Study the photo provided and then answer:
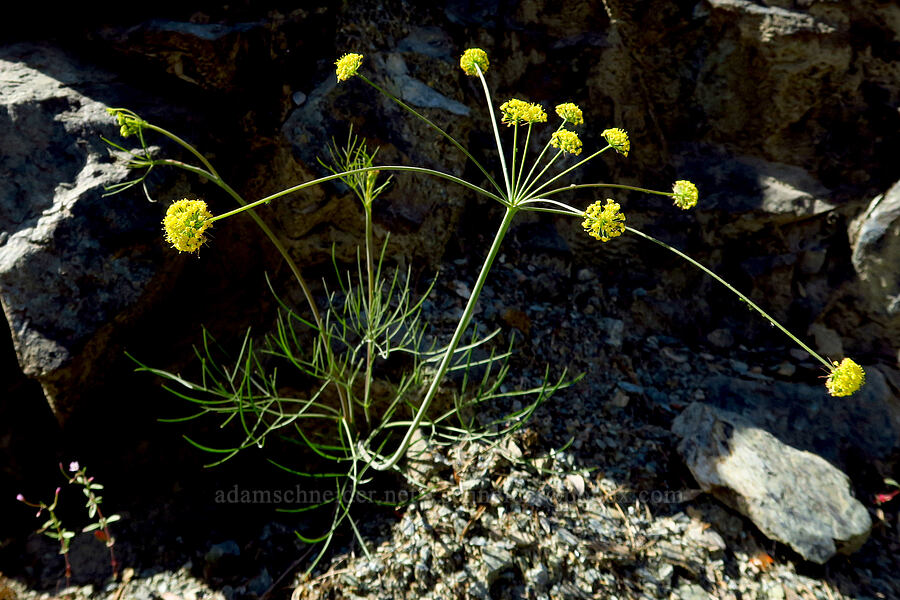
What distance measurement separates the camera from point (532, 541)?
2295 millimetres

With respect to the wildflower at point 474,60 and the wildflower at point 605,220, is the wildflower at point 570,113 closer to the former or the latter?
the wildflower at point 474,60

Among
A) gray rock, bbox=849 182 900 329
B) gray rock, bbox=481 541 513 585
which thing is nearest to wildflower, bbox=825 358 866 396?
gray rock, bbox=481 541 513 585

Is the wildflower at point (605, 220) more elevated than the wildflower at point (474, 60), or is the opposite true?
the wildflower at point (474, 60)

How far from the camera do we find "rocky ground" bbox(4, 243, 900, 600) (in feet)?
7.32

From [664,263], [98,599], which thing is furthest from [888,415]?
[98,599]

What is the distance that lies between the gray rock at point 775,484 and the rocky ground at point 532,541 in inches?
3.5

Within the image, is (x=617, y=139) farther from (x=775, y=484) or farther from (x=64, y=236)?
(x=64, y=236)

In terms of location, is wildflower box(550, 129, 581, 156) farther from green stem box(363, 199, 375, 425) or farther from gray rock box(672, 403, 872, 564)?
gray rock box(672, 403, 872, 564)

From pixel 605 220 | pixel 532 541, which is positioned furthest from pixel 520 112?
pixel 532 541

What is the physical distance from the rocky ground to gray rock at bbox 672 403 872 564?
9 centimetres


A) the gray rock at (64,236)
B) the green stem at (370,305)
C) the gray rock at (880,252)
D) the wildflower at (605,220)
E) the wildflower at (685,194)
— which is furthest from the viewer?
the gray rock at (880,252)

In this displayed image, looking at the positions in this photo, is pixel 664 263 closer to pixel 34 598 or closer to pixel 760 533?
pixel 760 533

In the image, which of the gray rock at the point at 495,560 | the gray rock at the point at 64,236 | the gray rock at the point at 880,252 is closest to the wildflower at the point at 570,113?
the gray rock at the point at 495,560

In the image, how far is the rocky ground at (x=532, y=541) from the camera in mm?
2232
